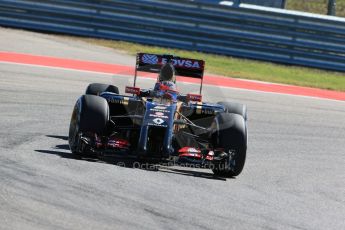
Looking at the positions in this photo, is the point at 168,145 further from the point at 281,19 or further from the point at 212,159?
the point at 281,19

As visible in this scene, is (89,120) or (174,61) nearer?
(89,120)

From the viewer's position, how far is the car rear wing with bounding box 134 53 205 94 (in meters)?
11.9

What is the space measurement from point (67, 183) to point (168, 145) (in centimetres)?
168

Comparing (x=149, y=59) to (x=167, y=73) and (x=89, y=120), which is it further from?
(x=89, y=120)

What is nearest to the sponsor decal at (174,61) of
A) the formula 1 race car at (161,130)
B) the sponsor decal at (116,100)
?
the formula 1 race car at (161,130)

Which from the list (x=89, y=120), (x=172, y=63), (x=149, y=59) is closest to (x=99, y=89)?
(x=149, y=59)

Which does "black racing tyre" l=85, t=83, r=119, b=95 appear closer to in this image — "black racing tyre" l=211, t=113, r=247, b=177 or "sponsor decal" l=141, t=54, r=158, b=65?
"sponsor decal" l=141, t=54, r=158, b=65

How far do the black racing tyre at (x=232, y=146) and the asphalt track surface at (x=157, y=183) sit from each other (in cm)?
14

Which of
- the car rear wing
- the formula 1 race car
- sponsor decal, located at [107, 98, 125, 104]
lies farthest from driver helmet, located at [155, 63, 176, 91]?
sponsor decal, located at [107, 98, 125, 104]

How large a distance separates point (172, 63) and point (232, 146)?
2.12 m

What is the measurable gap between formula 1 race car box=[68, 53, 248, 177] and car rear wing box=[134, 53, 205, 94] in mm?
587

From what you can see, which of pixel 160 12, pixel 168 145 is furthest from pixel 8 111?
pixel 160 12

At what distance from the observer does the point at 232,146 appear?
10.1 metres

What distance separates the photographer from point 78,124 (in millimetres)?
10180
